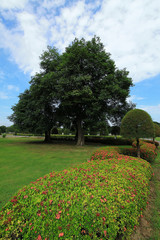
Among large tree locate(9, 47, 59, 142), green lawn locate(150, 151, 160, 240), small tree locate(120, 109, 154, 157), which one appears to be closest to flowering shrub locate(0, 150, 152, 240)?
green lawn locate(150, 151, 160, 240)

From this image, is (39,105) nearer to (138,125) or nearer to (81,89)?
(81,89)

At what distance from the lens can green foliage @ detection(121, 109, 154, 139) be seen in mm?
6891

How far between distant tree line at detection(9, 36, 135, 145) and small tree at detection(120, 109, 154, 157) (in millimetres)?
6628

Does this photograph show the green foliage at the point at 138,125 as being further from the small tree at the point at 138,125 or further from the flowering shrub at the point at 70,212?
the flowering shrub at the point at 70,212

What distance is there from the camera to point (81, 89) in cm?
1445

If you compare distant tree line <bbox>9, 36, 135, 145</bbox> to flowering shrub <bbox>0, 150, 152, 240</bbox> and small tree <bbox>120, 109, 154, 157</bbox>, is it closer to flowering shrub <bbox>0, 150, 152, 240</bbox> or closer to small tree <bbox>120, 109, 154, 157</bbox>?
small tree <bbox>120, 109, 154, 157</bbox>

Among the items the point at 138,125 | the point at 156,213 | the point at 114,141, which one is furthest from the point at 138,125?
the point at 114,141

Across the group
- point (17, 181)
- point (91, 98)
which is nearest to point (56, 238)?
point (17, 181)

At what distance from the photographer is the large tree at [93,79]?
46.5ft

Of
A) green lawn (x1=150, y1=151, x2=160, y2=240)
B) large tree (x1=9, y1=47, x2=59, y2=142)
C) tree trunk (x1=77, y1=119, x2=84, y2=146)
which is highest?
large tree (x1=9, y1=47, x2=59, y2=142)

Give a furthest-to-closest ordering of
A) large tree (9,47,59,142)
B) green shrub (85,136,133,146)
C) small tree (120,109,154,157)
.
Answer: green shrub (85,136,133,146)
large tree (9,47,59,142)
small tree (120,109,154,157)

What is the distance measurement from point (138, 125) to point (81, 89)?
906cm

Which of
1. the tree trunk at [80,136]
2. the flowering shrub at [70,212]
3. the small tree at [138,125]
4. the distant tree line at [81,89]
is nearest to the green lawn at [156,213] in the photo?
the flowering shrub at [70,212]

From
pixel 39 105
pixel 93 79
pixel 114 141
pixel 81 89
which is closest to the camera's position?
pixel 81 89
